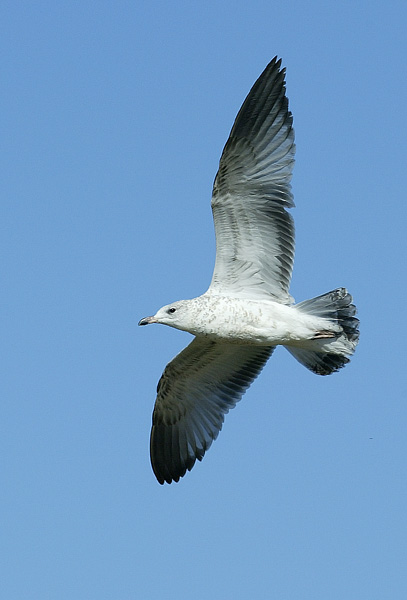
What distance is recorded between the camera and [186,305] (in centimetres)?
959

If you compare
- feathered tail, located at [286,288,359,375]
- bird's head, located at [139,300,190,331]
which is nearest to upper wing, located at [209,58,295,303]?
bird's head, located at [139,300,190,331]

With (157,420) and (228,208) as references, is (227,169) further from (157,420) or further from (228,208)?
(157,420)

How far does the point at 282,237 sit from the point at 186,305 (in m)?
1.16

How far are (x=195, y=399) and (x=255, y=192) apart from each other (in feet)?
8.92

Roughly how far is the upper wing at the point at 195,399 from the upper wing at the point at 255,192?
116 centimetres

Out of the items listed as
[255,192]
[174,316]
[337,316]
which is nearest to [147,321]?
[174,316]

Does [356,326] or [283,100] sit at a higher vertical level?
[283,100]

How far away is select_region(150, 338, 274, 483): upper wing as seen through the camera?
428 inches

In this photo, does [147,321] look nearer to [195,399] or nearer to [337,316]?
[195,399]

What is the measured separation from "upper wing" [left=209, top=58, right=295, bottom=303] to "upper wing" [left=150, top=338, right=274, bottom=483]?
1160 millimetres

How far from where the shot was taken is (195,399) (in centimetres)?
1118

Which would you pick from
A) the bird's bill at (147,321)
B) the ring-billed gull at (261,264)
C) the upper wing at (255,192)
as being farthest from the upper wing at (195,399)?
the upper wing at (255,192)

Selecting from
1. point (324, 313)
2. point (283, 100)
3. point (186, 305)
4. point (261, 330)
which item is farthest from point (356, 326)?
point (283, 100)

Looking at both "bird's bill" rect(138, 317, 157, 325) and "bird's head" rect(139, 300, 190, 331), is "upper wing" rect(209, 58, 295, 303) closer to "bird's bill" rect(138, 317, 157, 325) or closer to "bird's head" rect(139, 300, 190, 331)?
"bird's head" rect(139, 300, 190, 331)
